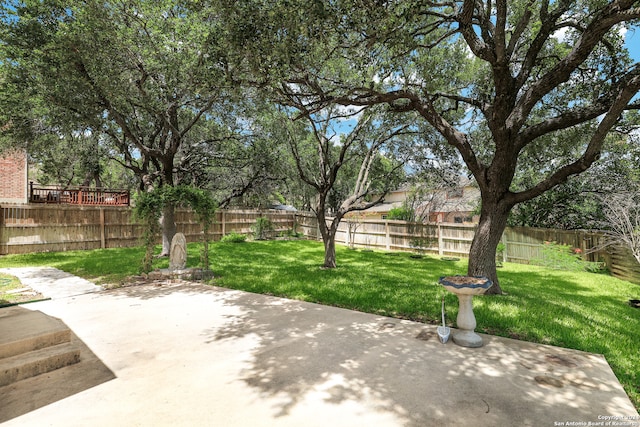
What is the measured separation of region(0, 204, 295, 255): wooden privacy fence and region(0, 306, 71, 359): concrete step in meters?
5.34

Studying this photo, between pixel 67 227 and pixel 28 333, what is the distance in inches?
395

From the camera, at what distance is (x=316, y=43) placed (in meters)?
4.80

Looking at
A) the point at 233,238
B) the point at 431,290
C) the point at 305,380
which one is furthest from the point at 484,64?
the point at 233,238

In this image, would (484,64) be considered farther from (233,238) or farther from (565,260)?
(233,238)

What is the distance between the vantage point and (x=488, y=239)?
18.6 feet

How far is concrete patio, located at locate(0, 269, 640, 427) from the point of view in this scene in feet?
7.20

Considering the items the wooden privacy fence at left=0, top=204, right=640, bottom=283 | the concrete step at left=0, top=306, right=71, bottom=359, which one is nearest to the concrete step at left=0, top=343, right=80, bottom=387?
the concrete step at left=0, top=306, right=71, bottom=359

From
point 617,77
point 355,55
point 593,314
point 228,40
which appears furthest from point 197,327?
point 617,77

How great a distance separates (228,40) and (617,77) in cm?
721

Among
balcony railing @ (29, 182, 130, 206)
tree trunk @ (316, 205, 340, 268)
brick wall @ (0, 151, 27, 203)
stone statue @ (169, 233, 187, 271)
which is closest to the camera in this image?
stone statue @ (169, 233, 187, 271)

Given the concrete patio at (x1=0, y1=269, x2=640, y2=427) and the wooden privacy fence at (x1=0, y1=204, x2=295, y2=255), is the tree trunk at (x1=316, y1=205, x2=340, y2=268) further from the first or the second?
the wooden privacy fence at (x1=0, y1=204, x2=295, y2=255)

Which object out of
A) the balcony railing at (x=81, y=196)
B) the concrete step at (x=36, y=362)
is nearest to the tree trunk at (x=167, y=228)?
the balcony railing at (x=81, y=196)

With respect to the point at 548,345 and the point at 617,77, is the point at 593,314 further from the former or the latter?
the point at 617,77

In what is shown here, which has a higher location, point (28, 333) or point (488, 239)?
point (488, 239)
